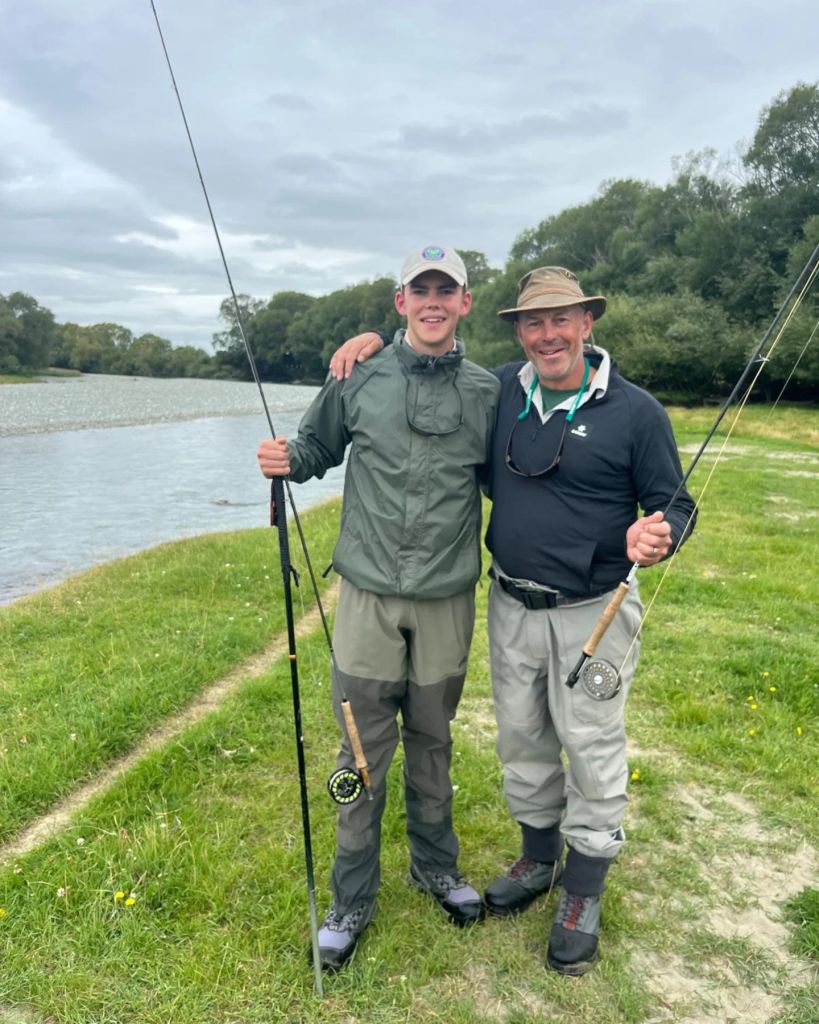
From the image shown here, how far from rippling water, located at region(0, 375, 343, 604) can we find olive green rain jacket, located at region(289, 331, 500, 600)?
9.66 meters

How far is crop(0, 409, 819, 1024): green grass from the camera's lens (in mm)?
3568

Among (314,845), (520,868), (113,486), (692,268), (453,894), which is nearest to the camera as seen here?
(453,894)

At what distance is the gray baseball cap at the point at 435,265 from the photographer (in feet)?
12.3

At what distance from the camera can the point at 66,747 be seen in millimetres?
5629

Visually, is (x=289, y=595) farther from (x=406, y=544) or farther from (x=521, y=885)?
(x=521, y=885)

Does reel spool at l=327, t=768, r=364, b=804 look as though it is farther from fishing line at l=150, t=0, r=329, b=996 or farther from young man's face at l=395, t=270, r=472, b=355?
young man's face at l=395, t=270, r=472, b=355

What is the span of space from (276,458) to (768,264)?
55.8m

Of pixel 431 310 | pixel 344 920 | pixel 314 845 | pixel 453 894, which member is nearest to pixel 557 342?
pixel 431 310

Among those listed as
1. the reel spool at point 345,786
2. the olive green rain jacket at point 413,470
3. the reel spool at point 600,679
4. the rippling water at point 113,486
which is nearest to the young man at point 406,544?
the olive green rain jacket at point 413,470

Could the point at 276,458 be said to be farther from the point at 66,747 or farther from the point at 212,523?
the point at 212,523

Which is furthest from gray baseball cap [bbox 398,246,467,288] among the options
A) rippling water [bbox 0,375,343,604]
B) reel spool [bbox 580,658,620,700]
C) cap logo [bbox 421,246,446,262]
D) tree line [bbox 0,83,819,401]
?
tree line [bbox 0,83,819,401]

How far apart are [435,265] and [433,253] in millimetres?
130

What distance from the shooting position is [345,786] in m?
3.75

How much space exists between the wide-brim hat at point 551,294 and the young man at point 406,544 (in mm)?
332
